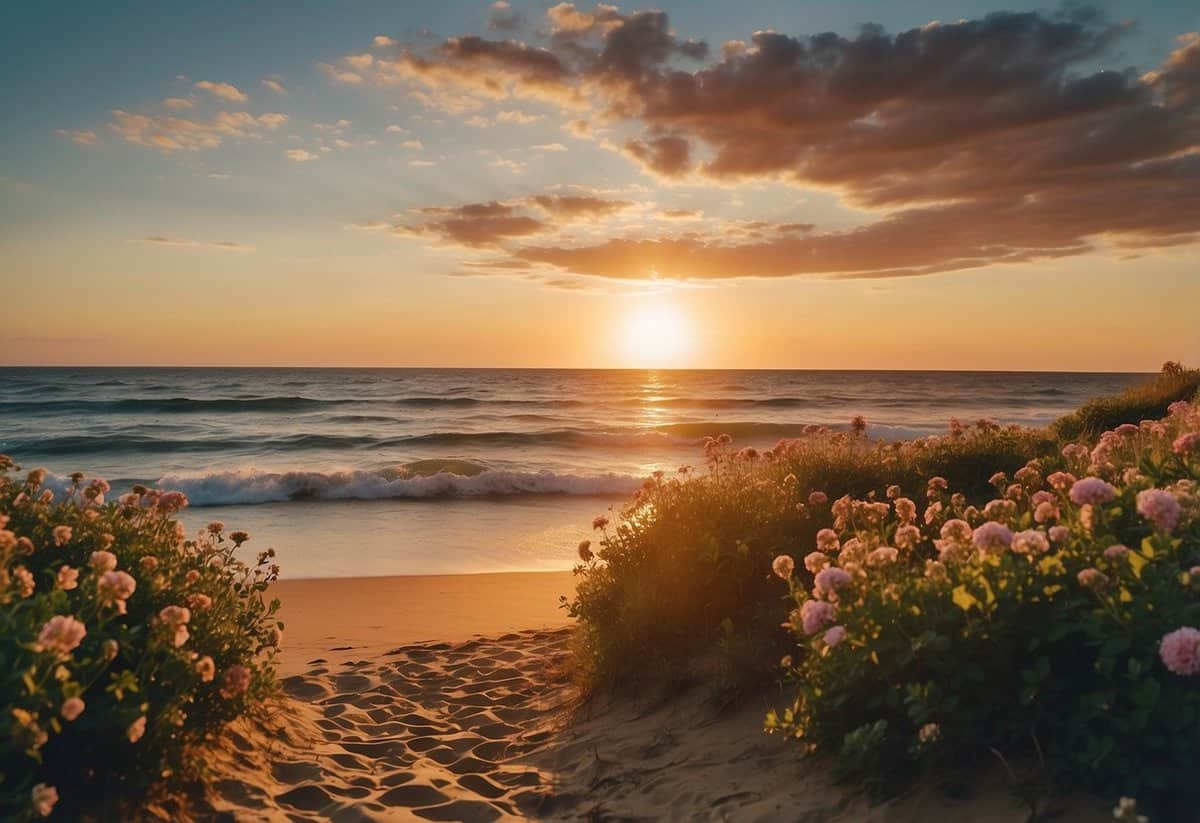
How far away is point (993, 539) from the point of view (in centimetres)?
372

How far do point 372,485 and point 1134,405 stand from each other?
53.9 feet

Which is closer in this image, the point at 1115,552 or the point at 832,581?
the point at 1115,552

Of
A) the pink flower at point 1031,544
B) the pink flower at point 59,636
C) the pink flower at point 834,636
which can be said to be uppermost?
the pink flower at point 1031,544

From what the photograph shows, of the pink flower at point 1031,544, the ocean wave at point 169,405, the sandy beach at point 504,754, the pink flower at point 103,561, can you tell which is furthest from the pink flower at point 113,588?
the ocean wave at point 169,405

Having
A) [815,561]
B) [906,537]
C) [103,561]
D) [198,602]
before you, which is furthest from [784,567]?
[103,561]

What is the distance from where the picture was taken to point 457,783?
505cm

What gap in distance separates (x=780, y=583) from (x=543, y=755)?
2.16 metres

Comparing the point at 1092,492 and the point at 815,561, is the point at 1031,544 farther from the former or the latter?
the point at 815,561

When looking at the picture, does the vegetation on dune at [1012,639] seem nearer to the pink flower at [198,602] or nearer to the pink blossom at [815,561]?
the pink blossom at [815,561]

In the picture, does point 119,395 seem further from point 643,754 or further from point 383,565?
point 643,754

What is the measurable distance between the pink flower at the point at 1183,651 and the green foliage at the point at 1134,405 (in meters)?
9.34

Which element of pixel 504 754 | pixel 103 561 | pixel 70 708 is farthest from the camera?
pixel 504 754

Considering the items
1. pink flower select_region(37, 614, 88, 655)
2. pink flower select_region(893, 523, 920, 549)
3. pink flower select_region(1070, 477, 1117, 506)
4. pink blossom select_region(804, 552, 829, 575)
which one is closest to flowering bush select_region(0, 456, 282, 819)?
pink flower select_region(37, 614, 88, 655)

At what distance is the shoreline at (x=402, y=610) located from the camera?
8.45 m
